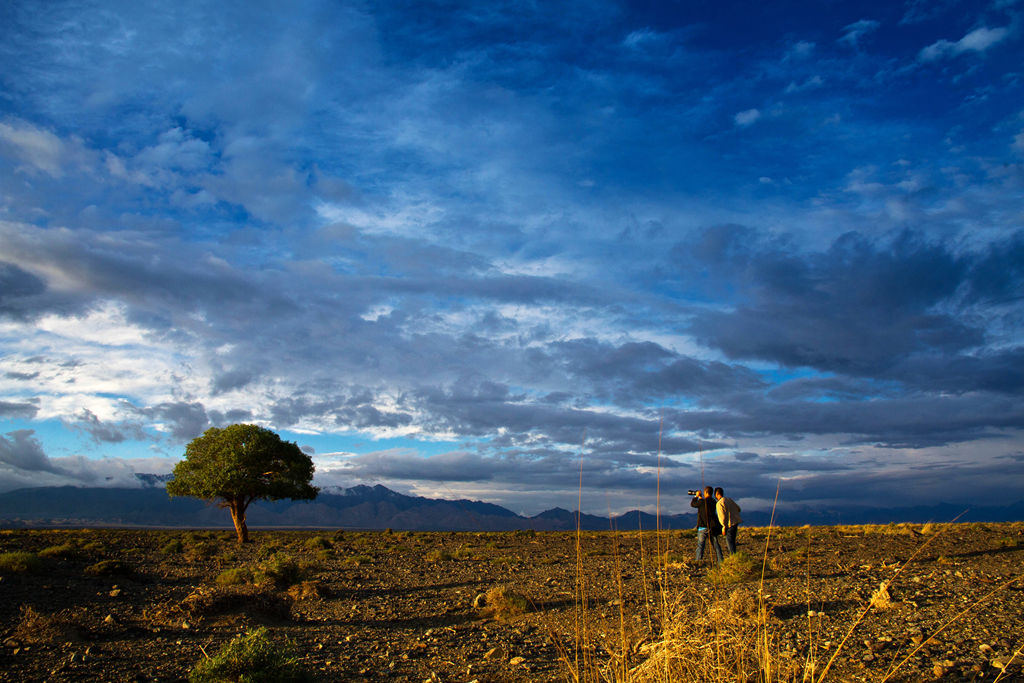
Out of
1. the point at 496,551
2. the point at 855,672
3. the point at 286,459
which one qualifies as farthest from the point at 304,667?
the point at 286,459

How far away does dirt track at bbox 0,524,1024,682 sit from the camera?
7.11m

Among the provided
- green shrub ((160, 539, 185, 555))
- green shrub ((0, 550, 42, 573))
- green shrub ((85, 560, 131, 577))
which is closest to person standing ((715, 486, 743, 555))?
green shrub ((85, 560, 131, 577))

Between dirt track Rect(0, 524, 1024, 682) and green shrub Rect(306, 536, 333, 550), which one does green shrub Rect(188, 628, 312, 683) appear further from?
green shrub Rect(306, 536, 333, 550)

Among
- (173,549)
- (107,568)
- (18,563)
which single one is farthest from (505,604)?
(173,549)

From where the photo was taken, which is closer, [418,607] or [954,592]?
[954,592]

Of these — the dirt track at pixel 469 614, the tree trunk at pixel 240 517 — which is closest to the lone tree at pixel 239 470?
the tree trunk at pixel 240 517

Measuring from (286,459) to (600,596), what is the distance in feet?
87.0

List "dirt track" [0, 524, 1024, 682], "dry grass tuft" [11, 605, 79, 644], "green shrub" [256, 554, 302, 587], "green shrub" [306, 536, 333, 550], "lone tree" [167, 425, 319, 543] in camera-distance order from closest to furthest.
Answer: "dirt track" [0, 524, 1024, 682] → "dry grass tuft" [11, 605, 79, 644] → "green shrub" [256, 554, 302, 587] → "green shrub" [306, 536, 333, 550] → "lone tree" [167, 425, 319, 543]

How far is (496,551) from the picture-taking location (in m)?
25.6

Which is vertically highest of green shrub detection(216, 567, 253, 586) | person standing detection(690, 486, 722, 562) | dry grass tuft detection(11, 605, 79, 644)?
person standing detection(690, 486, 722, 562)

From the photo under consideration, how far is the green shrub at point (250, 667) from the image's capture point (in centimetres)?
634

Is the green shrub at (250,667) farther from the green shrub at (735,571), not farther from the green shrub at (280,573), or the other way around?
the green shrub at (735,571)

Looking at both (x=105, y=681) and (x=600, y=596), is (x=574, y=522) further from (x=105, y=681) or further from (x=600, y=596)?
(x=600, y=596)

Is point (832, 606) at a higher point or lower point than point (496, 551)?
higher
